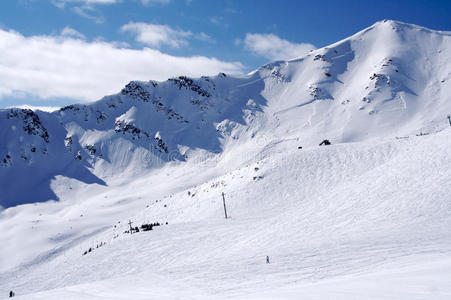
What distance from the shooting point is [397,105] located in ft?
264

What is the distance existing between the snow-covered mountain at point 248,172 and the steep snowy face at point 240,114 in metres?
0.49

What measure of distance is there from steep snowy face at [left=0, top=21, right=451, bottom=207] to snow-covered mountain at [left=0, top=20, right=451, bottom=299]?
1.61ft

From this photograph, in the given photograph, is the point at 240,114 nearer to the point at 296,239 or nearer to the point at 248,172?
the point at 248,172

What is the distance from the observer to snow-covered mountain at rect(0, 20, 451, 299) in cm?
1734

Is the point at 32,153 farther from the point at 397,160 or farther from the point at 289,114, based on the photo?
the point at 397,160

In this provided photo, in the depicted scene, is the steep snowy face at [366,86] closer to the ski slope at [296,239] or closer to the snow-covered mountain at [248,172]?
the snow-covered mountain at [248,172]

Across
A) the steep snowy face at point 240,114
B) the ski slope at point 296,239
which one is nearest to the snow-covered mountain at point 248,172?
the ski slope at point 296,239

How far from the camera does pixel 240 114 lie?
98188mm

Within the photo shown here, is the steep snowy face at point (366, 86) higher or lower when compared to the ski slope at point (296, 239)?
higher

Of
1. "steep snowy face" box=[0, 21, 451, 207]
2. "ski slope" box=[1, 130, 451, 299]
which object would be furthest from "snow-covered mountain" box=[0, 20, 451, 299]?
"steep snowy face" box=[0, 21, 451, 207]

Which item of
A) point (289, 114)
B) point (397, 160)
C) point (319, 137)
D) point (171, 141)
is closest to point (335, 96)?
point (289, 114)

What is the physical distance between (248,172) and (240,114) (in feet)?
185

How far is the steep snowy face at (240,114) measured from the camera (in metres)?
75.5

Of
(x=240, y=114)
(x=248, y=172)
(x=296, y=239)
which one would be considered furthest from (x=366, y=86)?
(x=296, y=239)
